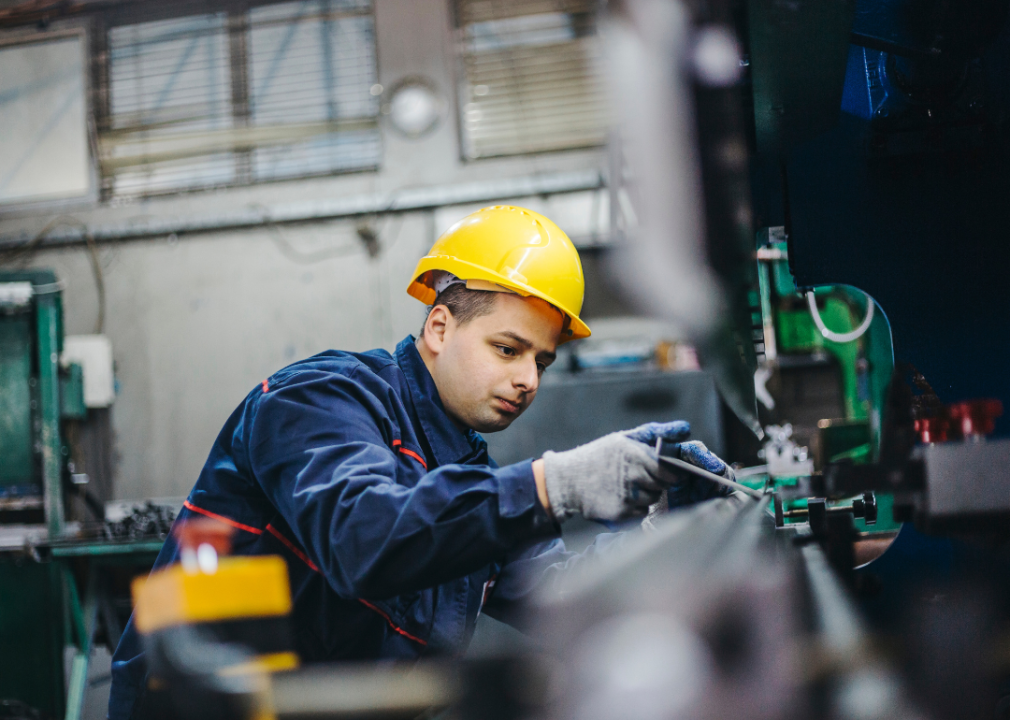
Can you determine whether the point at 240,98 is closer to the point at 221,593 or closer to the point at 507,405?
the point at 507,405

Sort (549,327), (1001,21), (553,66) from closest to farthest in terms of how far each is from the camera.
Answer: (1001,21)
(549,327)
(553,66)

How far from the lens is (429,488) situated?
72cm

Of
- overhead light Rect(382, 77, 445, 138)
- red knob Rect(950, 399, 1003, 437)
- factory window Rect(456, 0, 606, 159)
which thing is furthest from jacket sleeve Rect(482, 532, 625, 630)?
overhead light Rect(382, 77, 445, 138)

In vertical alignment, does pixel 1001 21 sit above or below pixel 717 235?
above

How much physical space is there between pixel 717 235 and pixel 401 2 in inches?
126

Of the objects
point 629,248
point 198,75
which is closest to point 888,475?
point 629,248

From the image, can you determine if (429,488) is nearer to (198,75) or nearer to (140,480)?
(140,480)

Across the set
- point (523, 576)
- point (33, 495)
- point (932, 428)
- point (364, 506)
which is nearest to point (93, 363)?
point (33, 495)

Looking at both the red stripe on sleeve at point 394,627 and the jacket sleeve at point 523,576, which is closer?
the red stripe on sleeve at point 394,627

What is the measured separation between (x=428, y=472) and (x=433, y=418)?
217mm

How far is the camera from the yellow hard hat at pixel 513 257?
1.11 m

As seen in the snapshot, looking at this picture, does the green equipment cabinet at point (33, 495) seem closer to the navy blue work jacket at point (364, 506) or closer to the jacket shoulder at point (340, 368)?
the navy blue work jacket at point (364, 506)

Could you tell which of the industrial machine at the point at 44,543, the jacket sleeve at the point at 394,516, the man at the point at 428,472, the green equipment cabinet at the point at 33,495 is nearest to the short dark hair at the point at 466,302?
the man at the point at 428,472

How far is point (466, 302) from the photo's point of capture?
113 cm
